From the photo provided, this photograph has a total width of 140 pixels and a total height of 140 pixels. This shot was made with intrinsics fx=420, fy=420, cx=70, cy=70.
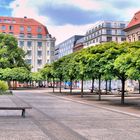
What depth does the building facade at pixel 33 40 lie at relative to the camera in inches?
5438

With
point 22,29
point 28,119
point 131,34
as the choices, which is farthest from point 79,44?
point 28,119

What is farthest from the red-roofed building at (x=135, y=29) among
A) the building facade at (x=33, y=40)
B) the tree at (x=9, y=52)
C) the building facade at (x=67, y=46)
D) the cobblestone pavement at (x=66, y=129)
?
the building facade at (x=67, y=46)

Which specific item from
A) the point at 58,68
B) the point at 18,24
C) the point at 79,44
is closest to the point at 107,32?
the point at 79,44

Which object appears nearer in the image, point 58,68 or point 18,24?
point 58,68

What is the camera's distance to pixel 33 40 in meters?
138

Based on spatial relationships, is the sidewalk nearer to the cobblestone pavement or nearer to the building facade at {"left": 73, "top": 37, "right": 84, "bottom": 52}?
the cobblestone pavement

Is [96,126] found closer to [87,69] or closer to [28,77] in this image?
[87,69]

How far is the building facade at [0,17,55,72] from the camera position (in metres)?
138

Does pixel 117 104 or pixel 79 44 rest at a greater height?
pixel 79 44

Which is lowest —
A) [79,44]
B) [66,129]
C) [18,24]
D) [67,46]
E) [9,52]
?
[66,129]

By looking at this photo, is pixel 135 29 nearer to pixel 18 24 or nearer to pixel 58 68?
pixel 58 68

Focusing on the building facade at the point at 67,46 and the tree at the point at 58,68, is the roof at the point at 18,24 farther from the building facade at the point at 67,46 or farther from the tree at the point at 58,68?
the tree at the point at 58,68

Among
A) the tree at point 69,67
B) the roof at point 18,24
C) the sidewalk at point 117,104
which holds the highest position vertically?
the roof at point 18,24

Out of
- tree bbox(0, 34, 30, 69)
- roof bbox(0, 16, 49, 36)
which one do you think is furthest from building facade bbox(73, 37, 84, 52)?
tree bbox(0, 34, 30, 69)
